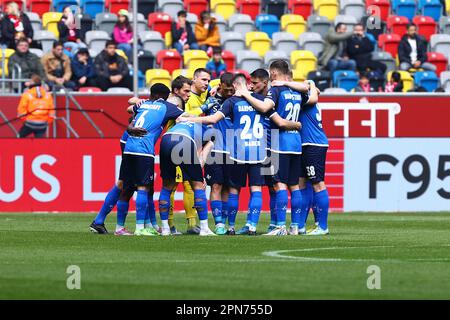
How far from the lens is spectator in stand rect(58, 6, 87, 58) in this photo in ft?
90.8

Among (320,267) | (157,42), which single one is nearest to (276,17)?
(157,42)

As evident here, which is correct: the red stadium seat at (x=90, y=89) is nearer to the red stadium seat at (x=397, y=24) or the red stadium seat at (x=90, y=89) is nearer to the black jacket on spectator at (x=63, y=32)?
the black jacket on spectator at (x=63, y=32)

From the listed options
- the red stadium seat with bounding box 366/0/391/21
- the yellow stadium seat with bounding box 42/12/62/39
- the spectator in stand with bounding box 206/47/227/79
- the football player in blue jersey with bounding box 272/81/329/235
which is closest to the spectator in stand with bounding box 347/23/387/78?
the red stadium seat with bounding box 366/0/391/21

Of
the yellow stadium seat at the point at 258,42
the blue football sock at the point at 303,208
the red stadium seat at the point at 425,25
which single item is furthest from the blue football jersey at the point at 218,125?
the red stadium seat at the point at 425,25

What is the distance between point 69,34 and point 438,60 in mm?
8572

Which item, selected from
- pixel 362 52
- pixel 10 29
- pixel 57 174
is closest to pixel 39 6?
pixel 10 29

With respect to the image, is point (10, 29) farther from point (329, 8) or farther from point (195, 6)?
point (329, 8)

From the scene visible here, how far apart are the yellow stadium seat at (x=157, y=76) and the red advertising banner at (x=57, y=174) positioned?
12.5 feet

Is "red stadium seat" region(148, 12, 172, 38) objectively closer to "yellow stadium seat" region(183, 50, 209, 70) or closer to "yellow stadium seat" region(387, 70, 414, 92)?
"yellow stadium seat" region(183, 50, 209, 70)

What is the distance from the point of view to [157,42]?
29.2m

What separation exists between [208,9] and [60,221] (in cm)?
1159

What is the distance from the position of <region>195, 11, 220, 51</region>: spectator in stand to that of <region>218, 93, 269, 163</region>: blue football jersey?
12.2m

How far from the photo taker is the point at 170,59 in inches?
1124
